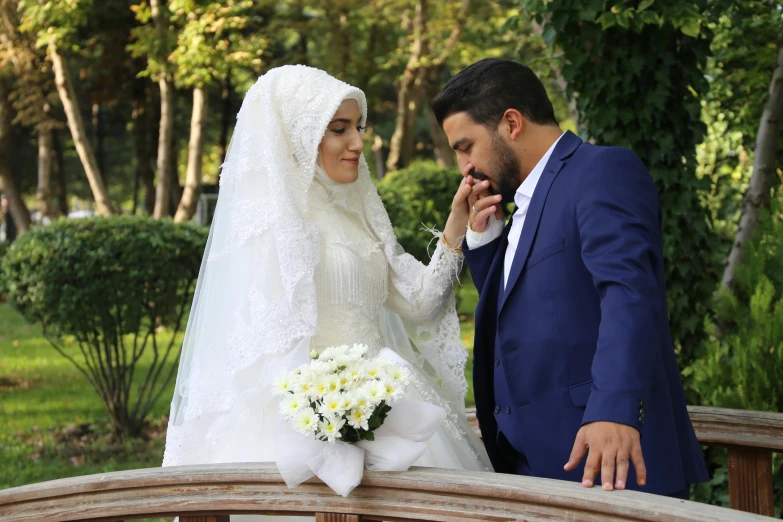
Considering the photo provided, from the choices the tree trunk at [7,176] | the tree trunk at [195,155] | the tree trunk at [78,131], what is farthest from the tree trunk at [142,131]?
the tree trunk at [195,155]

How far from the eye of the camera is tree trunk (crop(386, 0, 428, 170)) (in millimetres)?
16422

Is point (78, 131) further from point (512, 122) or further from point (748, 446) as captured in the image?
point (748, 446)

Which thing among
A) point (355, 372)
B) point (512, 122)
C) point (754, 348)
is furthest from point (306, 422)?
point (754, 348)

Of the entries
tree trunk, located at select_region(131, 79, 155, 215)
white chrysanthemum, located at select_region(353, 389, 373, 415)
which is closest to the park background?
white chrysanthemum, located at select_region(353, 389, 373, 415)

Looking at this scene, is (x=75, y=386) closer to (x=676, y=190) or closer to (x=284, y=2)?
(x=676, y=190)

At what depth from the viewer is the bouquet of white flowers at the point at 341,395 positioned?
91.4 inches

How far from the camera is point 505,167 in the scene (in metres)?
2.96

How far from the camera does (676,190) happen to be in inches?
217

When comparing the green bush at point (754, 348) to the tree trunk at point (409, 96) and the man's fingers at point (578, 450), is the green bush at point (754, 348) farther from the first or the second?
the tree trunk at point (409, 96)

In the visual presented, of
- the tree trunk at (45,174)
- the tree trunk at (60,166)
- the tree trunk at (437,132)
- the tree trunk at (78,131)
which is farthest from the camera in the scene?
the tree trunk at (60,166)

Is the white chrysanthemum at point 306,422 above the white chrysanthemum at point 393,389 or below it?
below

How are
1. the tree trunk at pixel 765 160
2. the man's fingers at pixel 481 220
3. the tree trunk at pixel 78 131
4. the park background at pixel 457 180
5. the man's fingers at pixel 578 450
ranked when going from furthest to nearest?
the tree trunk at pixel 78 131
the tree trunk at pixel 765 160
the park background at pixel 457 180
the man's fingers at pixel 481 220
the man's fingers at pixel 578 450

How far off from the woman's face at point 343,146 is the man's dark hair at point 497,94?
0.63m

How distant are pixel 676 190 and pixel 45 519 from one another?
416 centimetres
